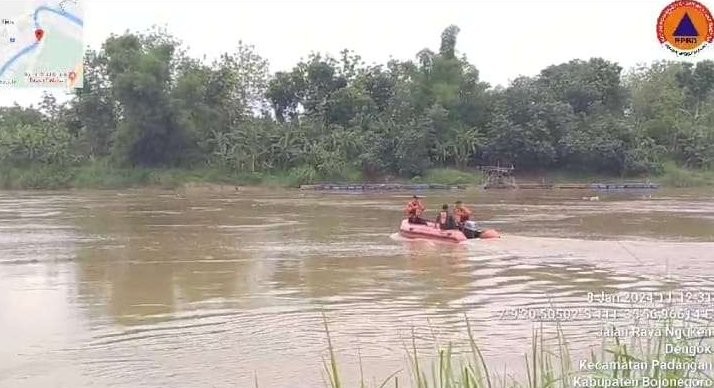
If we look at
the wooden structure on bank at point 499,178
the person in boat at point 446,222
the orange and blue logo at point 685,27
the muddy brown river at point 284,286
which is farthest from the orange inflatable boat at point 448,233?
the wooden structure on bank at point 499,178

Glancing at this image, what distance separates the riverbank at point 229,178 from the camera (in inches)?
1551

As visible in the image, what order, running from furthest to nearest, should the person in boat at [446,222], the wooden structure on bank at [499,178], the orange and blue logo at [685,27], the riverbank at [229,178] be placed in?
the riverbank at [229,178] → the wooden structure on bank at [499,178] → the person in boat at [446,222] → the orange and blue logo at [685,27]

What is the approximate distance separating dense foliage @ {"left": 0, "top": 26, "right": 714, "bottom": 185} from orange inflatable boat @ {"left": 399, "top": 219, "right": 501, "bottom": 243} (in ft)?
76.0

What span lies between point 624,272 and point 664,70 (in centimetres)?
3624

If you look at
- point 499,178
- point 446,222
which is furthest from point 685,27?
point 499,178

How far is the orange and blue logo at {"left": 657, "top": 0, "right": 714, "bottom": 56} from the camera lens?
3.31 m

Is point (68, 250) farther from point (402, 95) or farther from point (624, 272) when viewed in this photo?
point (402, 95)

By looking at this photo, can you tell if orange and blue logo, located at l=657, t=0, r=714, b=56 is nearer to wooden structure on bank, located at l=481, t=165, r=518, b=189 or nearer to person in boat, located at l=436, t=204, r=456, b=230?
person in boat, located at l=436, t=204, r=456, b=230

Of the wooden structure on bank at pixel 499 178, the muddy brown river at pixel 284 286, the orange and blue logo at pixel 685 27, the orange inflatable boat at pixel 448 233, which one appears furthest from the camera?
the wooden structure on bank at pixel 499 178

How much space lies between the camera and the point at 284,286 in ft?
36.2

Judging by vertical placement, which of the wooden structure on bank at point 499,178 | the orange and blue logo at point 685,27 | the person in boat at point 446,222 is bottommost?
the person in boat at point 446,222

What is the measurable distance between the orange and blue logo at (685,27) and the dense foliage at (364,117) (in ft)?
118

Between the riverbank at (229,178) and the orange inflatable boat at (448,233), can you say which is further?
the riverbank at (229,178)

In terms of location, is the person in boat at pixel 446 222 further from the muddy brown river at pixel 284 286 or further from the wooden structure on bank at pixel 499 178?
the wooden structure on bank at pixel 499 178
